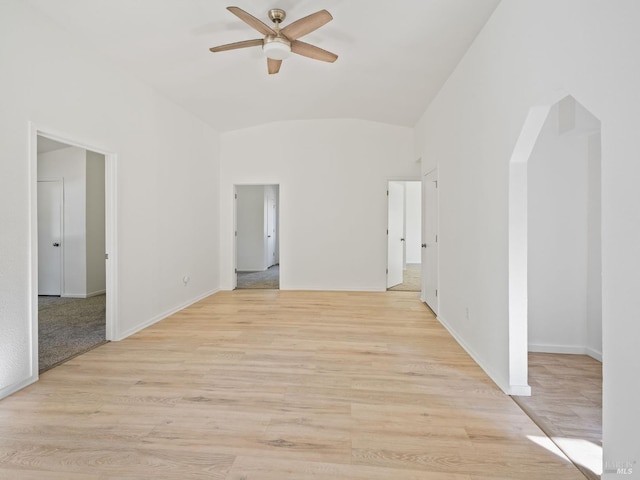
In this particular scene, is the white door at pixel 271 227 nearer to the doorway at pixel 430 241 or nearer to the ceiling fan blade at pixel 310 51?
the doorway at pixel 430 241

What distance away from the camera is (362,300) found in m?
5.34

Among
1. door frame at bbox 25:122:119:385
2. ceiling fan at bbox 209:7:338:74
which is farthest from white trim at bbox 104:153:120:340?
ceiling fan at bbox 209:7:338:74

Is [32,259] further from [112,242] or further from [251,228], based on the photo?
[251,228]

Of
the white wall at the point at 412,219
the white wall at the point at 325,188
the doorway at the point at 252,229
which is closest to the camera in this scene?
the white wall at the point at 325,188

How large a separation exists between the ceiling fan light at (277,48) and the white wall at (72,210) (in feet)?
15.4

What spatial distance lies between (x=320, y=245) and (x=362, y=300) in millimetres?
1377

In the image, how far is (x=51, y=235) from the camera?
19.0 ft

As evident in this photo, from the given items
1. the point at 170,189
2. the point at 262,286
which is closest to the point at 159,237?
the point at 170,189

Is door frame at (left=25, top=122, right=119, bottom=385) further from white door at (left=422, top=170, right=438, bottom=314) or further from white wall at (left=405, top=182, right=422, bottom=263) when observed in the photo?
white wall at (left=405, top=182, right=422, bottom=263)

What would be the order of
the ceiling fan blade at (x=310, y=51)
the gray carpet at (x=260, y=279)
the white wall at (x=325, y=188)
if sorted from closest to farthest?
the ceiling fan blade at (x=310, y=51) → the white wall at (x=325, y=188) → the gray carpet at (x=260, y=279)

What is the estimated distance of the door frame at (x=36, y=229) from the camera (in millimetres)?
2551

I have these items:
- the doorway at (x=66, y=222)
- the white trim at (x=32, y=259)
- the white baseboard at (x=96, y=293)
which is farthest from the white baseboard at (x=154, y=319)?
the white baseboard at (x=96, y=293)

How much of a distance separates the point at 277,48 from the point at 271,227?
22.9ft

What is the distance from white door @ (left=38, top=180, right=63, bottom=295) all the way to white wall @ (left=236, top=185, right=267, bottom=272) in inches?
151
